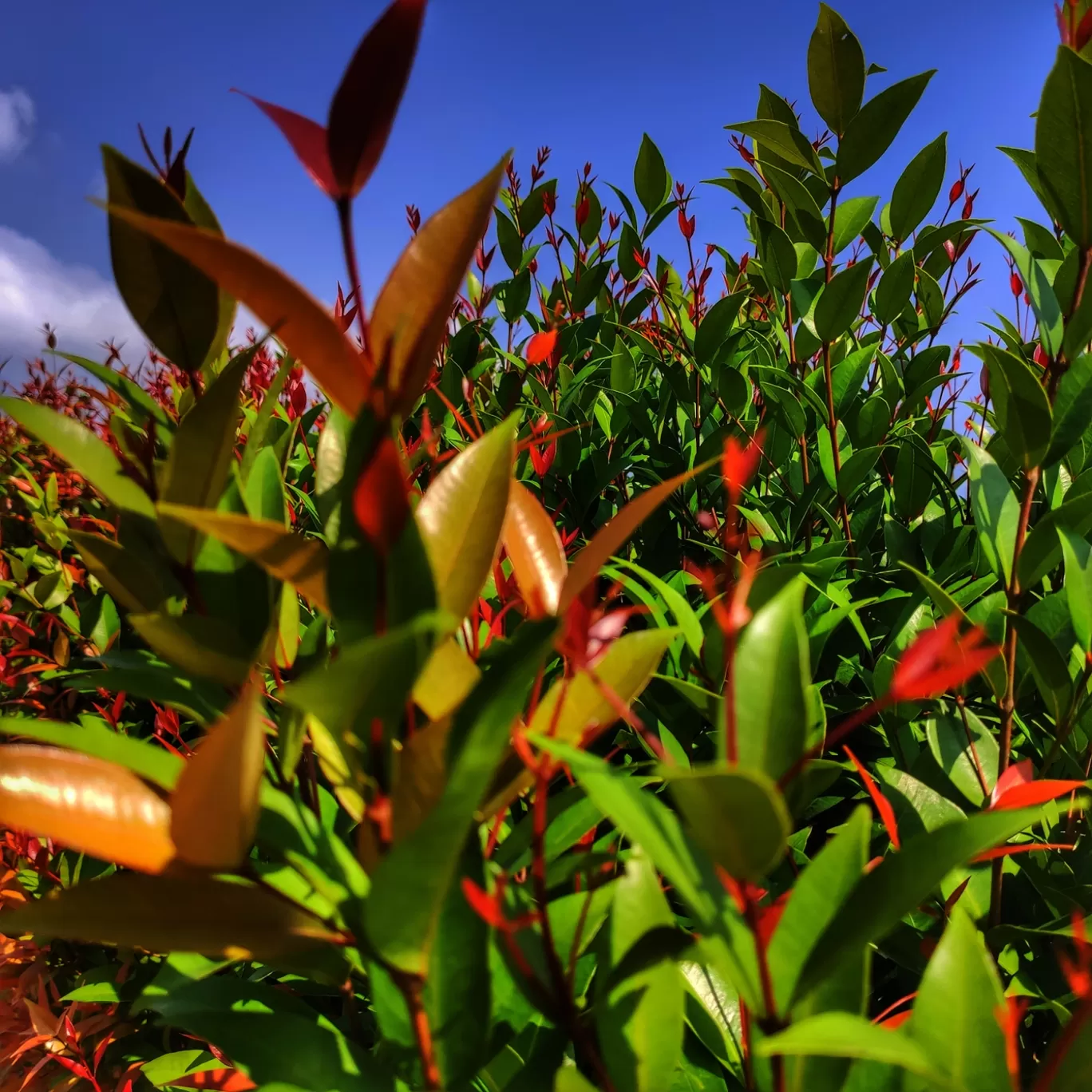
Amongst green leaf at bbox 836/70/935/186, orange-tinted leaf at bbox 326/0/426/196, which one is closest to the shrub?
orange-tinted leaf at bbox 326/0/426/196

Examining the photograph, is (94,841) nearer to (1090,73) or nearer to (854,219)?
(1090,73)

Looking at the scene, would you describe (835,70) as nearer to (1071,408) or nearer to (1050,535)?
(1071,408)

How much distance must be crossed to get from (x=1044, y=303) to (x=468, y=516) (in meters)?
0.68

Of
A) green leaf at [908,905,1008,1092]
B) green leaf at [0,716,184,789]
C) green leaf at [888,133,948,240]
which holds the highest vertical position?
green leaf at [888,133,948,240]

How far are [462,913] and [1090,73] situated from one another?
80cm

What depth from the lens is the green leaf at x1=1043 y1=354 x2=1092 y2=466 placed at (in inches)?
29.3

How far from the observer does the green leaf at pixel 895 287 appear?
4.17ft

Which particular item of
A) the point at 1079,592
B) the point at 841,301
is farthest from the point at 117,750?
the point at 841,301

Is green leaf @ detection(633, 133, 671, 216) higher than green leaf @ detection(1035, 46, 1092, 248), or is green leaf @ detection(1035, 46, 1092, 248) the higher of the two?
green leaf @ detection(633, 133, 671, 216)

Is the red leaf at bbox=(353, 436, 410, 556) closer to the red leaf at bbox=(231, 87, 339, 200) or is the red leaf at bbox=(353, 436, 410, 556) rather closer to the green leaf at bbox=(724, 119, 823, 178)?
the red leaf at bbox=(231, 87, 339, 200)

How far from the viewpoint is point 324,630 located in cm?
58

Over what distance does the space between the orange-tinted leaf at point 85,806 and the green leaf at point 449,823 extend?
0.12 m

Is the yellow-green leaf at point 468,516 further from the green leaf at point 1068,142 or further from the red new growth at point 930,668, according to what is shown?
the green leaf at point 1068,142

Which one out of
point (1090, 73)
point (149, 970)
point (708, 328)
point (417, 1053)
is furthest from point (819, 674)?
point (149, 970)
